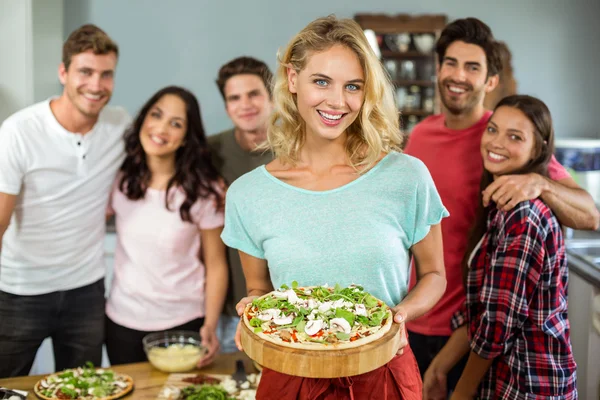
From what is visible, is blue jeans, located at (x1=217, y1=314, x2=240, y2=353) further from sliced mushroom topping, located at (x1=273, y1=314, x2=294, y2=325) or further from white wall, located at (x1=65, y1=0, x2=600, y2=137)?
white wall, located at (x1=65, y1=0, x2=600, y2=137)

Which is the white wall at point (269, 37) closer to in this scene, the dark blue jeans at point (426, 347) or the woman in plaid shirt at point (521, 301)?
the dark blue jeans at point (426, 347)

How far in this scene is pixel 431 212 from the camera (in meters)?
1.56

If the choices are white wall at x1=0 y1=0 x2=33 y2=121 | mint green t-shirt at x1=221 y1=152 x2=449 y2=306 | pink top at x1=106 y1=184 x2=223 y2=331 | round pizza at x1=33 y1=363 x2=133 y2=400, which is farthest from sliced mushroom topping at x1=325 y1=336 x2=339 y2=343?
white wall at x1=0 y1=0 x2=33 y2=121

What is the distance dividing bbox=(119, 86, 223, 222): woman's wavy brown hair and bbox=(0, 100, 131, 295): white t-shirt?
83mm

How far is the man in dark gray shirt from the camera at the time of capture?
8.50 ft

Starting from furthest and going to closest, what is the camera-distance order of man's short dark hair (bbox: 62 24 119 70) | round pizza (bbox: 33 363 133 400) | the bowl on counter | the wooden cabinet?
the wooden cabinet < man's short dark hair (bbox: 62 24 119 70) < the bowl on counter < round pizza (bbox: 33 363 133 400)

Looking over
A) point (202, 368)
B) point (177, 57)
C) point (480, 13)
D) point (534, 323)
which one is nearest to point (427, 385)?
point (534, 323)

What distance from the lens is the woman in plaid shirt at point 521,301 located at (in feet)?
5.97

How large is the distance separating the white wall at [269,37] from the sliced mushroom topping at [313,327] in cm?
475

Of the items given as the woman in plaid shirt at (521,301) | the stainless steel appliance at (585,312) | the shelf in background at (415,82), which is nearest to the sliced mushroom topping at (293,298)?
the woman in plaid shirt at (521,301)

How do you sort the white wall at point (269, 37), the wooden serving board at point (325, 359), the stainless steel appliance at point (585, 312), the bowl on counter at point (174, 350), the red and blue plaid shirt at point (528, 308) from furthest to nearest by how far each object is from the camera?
the white wall at point (269, 37), the stainless steel appliance at point (585, 312), the bowl on counter at point (174, 350), the red and blue plaid shirt at point (528, 308), the wooden serving board at point (325, 359)

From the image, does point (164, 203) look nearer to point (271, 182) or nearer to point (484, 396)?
point (271, 182)

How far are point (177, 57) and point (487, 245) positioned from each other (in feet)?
14.5

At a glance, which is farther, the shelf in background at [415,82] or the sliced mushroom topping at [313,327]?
the shelf in background at [415,82]
